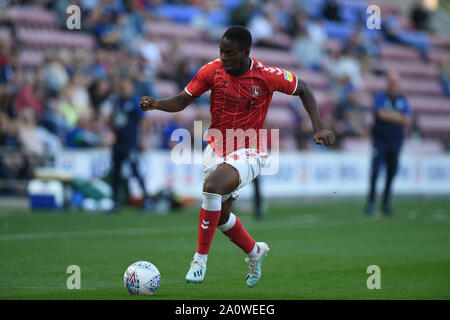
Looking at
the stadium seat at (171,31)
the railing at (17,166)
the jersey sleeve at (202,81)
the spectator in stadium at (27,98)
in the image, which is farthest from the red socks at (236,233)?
the stadium seat at (171,31)

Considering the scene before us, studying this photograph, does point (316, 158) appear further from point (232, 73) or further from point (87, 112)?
point (232, 73)

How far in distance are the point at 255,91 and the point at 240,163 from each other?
29.1 inches

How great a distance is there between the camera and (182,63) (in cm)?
2089

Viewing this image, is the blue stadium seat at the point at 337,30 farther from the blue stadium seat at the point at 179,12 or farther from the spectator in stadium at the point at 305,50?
the blue stadium seat at the point at 179,12

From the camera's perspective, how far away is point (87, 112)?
18.3 meters

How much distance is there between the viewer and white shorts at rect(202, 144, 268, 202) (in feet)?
23.9

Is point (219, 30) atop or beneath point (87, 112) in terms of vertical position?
atop

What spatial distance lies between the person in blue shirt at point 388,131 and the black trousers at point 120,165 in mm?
4858

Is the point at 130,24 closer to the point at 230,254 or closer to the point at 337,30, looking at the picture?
the point at 337,30

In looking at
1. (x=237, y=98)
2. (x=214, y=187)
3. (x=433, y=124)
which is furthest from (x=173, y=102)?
(x=433, y=124)

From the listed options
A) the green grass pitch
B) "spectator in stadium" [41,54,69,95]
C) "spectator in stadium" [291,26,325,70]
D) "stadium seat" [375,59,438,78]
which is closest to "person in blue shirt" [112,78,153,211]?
the green grass pitch

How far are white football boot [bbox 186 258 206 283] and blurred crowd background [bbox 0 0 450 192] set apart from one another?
986cm
